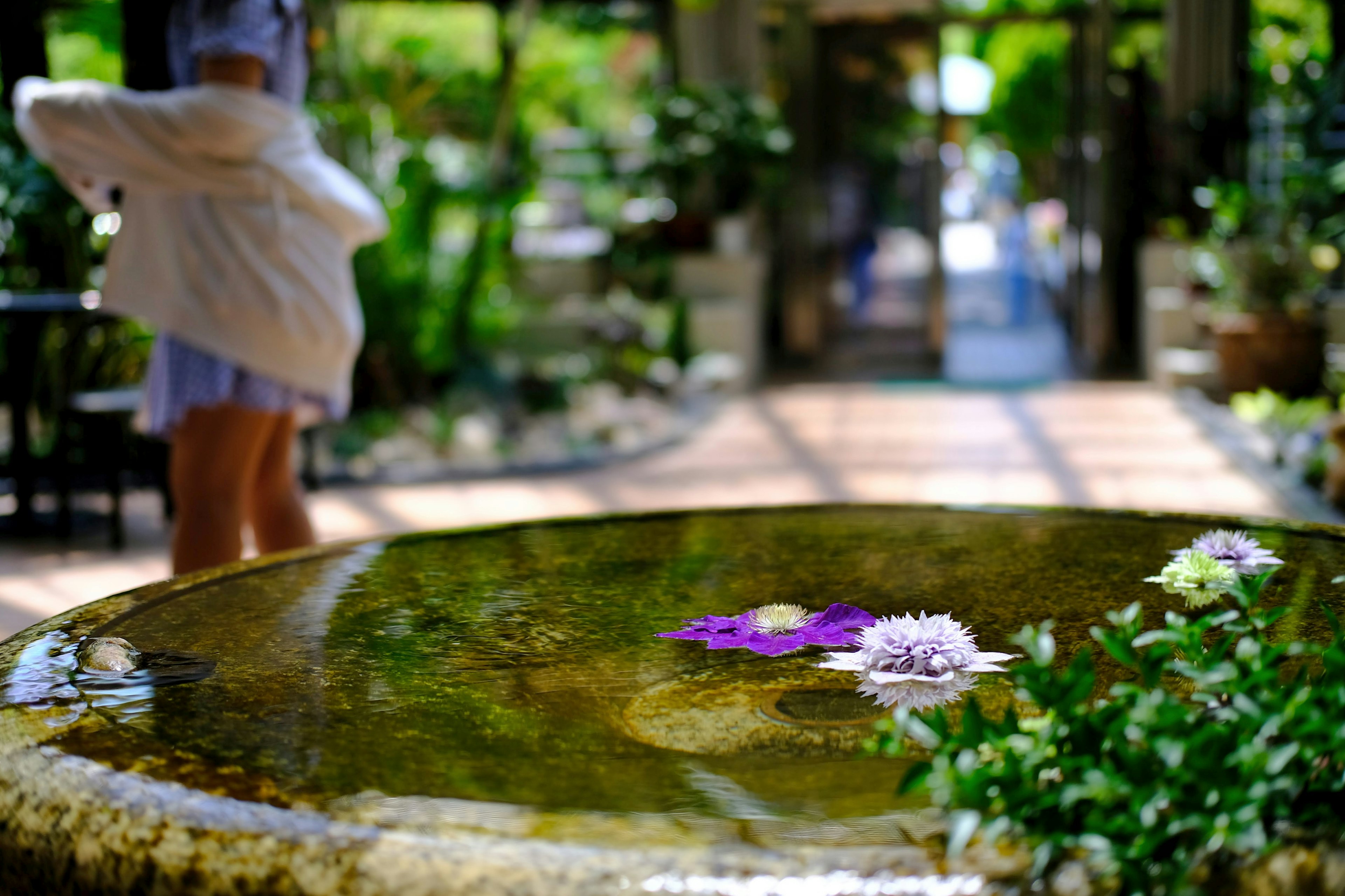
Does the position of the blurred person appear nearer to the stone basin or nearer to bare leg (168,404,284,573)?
bare leg (168,404,284,573)

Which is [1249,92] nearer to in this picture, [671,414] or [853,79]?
[853,79]

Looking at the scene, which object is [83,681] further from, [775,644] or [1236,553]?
[1236,553]

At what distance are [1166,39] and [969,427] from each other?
4140mm

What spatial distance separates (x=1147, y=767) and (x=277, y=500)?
75.8 inches

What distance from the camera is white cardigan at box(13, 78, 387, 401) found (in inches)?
83.5

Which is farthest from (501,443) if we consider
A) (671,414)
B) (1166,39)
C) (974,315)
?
(974,315)

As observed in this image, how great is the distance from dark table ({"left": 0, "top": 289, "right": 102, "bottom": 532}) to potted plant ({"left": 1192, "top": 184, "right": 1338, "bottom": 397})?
206 inches

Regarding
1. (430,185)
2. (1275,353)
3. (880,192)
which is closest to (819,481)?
(430,185)

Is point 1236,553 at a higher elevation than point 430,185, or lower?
lower

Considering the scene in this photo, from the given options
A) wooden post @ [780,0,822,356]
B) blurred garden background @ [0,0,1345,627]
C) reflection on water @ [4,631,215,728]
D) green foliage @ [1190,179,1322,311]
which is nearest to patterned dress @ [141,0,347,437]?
reflection on water @ [4,631,215,728]

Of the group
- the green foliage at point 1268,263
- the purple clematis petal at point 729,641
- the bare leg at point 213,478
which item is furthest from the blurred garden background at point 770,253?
the purple clematis petal at point 729,641

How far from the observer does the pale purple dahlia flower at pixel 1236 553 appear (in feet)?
3.73

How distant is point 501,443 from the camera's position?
617 centimetres

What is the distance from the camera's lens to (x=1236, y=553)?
1150 mm
